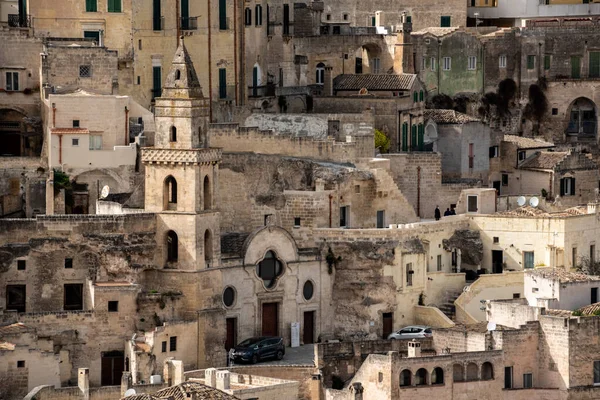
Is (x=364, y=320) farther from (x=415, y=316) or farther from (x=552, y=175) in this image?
(x=552, y=175)

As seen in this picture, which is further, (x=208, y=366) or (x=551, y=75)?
(x=551, y=75)

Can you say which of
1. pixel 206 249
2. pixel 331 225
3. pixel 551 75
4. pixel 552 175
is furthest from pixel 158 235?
pixel 551 75

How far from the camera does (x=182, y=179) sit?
3489 inches

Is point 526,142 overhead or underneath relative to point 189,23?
underneath

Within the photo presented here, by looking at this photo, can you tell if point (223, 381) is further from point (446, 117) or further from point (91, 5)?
point (446, 117)

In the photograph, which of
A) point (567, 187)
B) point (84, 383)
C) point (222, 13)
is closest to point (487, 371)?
point (84, 383)

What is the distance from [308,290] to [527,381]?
29.4 feet

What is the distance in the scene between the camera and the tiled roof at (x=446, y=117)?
104338 millimetres

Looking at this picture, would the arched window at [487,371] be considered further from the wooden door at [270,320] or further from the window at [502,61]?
the window at [502,61]

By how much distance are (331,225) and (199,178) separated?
715cm

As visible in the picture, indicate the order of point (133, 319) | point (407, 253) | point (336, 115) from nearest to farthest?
1. point (133, 319)
2. point (407, 253)
3. point (336, 115)

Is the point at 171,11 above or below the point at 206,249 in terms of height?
above

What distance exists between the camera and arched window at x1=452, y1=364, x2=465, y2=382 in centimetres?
8575

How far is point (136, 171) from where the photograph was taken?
307ft
